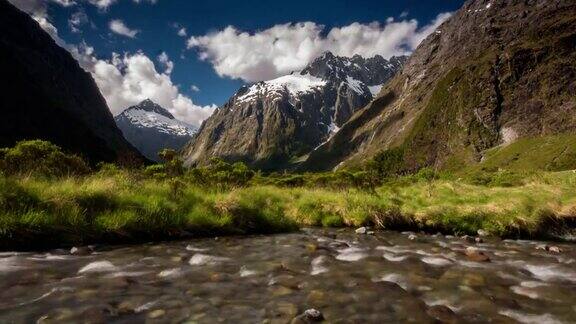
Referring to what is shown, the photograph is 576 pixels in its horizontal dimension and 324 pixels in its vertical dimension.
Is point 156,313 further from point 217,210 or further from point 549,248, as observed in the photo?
point 549,248

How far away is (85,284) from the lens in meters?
8.17

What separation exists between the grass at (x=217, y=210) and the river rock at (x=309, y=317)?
7339 mm

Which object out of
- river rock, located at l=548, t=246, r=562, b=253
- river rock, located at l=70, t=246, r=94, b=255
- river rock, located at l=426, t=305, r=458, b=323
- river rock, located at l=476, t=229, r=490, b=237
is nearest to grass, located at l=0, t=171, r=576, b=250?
river rock, located at l=476, t=229, r=490, b=237

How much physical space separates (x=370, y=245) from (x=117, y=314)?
8963 mm

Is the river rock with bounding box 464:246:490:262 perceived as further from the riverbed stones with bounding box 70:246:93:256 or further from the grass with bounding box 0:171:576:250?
the riverbed stones with bounding box 70:246:93:256

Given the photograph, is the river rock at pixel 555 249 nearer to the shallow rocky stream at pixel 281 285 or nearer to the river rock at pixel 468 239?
the shallow rocky stream at pixel 281 285

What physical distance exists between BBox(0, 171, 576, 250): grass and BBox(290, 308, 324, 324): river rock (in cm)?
734

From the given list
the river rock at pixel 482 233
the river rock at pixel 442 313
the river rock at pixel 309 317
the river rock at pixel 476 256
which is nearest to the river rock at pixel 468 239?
the river rock at pixel 482 233

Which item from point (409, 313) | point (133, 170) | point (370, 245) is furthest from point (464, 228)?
point (133, 170)

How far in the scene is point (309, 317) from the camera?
693cm

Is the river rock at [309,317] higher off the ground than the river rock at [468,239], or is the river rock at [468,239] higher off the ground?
the river rock at [468,239]

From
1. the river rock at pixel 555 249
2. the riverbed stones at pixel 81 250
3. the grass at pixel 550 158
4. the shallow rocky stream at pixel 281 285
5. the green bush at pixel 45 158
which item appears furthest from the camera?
the grass at pixel 550 158

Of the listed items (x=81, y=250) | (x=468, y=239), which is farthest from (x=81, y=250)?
(x=468, y=239)

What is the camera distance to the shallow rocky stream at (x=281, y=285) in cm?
709
